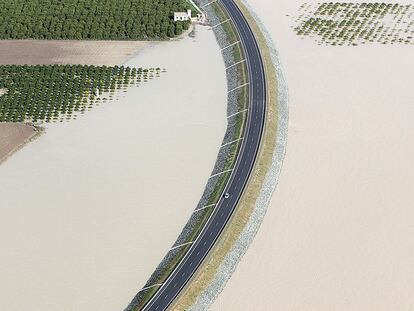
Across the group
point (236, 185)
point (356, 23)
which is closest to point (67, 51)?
point (236, 185)

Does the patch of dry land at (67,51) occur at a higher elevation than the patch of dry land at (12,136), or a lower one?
higher

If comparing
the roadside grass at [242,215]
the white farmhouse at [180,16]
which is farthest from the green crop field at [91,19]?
the roadside grass at [242,215]

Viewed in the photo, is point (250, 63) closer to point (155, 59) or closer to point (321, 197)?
point (155, 59)

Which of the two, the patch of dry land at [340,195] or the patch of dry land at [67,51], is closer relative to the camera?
the patch of dry land at [340,195]

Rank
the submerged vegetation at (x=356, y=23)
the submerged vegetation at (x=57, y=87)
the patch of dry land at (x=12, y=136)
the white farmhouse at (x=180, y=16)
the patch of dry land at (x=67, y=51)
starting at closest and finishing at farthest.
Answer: the patch of dry land at (x=12, y=136) < the submerged vegetation at (x=57, y=87) < the patch of dry land at (x=67, y=51) < the submerged vegetation at (x=356, y=23) < the white farmhouse at (x=180, y=16)

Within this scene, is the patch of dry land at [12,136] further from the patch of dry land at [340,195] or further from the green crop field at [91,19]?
the patch of dry land at [340,195]

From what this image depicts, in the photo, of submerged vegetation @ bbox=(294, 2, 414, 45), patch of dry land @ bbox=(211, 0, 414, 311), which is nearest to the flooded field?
patch of dry land @ bbox=(211, 0, 414, 311)
